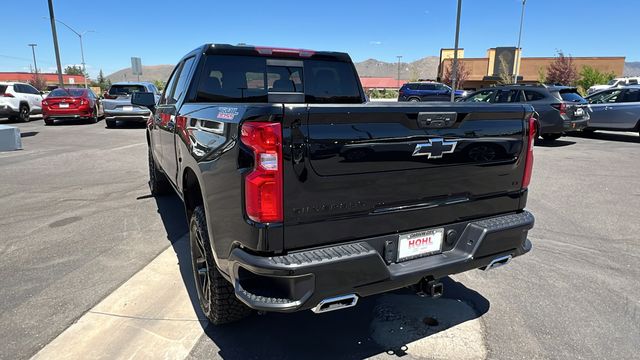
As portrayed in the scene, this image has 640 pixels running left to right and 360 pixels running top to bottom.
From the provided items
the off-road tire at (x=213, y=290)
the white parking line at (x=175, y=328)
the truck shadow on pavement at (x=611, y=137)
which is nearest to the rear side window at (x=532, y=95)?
the truck shadow on pavement at (x=611, y=137)

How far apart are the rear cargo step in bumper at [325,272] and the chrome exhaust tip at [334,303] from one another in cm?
2

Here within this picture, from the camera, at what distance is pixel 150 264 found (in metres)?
4.00

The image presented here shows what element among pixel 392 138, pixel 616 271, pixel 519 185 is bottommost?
pixel 616 271

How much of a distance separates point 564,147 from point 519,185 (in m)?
10.4

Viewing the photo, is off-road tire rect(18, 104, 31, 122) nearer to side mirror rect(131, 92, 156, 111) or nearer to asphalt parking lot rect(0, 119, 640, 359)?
asphalt parking lot rect(0, 119, 640, 359)

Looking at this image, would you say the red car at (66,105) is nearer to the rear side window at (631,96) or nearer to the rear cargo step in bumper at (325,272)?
the rear cargo step in bumper at (325,272)

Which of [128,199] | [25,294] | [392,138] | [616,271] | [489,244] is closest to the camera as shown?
[392,138]

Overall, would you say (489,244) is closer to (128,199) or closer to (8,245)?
(8,245)

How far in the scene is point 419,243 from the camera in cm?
Result: 254

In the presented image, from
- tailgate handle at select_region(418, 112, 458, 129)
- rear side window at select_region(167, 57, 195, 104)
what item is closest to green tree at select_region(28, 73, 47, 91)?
rear side window at select_region(167, 57, 195, 104)

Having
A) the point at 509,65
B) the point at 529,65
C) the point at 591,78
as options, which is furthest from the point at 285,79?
the point at 529,65

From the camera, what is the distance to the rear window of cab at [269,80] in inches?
159

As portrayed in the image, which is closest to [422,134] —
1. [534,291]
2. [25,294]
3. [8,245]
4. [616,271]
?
[534,291]

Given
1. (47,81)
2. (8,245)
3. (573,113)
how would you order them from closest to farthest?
(8,245) → (573,113) → (47,81)
